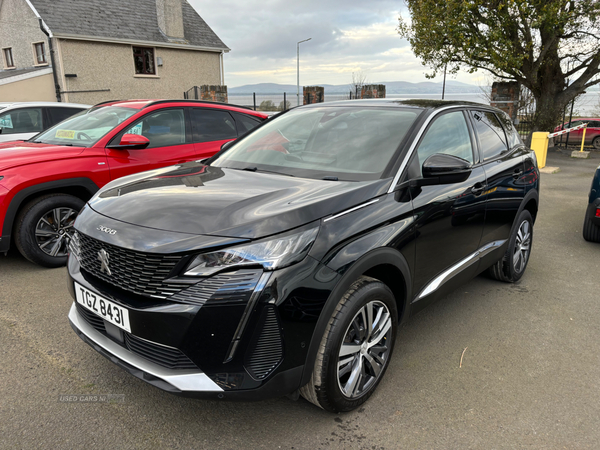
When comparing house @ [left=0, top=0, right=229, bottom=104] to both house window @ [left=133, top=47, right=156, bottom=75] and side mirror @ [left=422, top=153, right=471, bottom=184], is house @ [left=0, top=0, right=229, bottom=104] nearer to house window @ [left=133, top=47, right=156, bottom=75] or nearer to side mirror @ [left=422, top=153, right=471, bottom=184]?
house window @ [left=133, top=47, right=156, bottom=75]

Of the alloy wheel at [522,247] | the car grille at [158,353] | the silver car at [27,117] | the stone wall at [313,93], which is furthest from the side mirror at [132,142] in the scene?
the stone wall at [313,93]

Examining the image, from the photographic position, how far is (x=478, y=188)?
329 centimetres

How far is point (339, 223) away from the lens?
7.21ft

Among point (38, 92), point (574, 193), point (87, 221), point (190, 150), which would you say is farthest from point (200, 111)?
point (38, 92)

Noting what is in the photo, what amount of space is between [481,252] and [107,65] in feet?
71.7

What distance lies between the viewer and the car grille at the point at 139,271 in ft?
6.45

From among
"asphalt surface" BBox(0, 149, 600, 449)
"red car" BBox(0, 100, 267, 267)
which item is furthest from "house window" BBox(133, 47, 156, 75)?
"asphalt surface" BBox(0, 149, 600, 449)

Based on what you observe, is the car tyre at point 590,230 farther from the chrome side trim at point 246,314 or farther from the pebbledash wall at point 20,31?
the pebbledash wall at point 20,31

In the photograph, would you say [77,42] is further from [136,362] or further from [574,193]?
[136,362]

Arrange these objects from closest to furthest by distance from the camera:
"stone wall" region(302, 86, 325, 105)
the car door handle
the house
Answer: the car door handle
"stone wall" region(302, 86, 325, 105)
the house

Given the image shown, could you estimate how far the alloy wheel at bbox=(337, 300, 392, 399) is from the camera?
2301mm

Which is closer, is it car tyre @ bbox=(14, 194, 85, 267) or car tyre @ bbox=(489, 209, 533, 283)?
car tyre @ bbox=(489, 209, 533, 283)

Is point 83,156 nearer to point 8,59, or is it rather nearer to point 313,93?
point 313,93

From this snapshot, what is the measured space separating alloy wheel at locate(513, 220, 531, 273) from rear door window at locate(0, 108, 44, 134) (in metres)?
8.11
